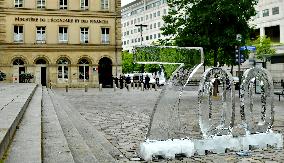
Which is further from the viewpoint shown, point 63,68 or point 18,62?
point 63,68

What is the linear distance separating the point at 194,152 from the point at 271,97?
241cm

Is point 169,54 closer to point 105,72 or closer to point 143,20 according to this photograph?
point 105,72

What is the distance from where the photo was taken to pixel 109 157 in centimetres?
684

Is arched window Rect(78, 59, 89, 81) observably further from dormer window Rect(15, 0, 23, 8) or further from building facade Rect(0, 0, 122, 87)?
dormer window Rect(15, 0, 23, 8)

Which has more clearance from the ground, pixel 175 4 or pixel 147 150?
pixel 175 4

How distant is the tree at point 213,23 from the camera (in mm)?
22047

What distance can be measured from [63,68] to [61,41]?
320cm

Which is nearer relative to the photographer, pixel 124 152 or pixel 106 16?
pixel 124 152

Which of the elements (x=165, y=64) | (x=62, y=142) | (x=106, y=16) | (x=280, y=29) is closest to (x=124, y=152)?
(x=62, y=142)

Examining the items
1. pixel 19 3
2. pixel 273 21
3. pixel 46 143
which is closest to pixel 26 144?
pixel 46 143

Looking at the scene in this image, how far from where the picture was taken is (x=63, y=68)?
151 ft

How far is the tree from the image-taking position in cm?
2205

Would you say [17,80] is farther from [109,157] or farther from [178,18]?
[109,157]

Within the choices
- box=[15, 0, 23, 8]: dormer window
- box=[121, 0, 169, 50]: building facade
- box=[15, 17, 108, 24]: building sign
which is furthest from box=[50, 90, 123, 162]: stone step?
box=[121, 0, 169, 50]: building facade
